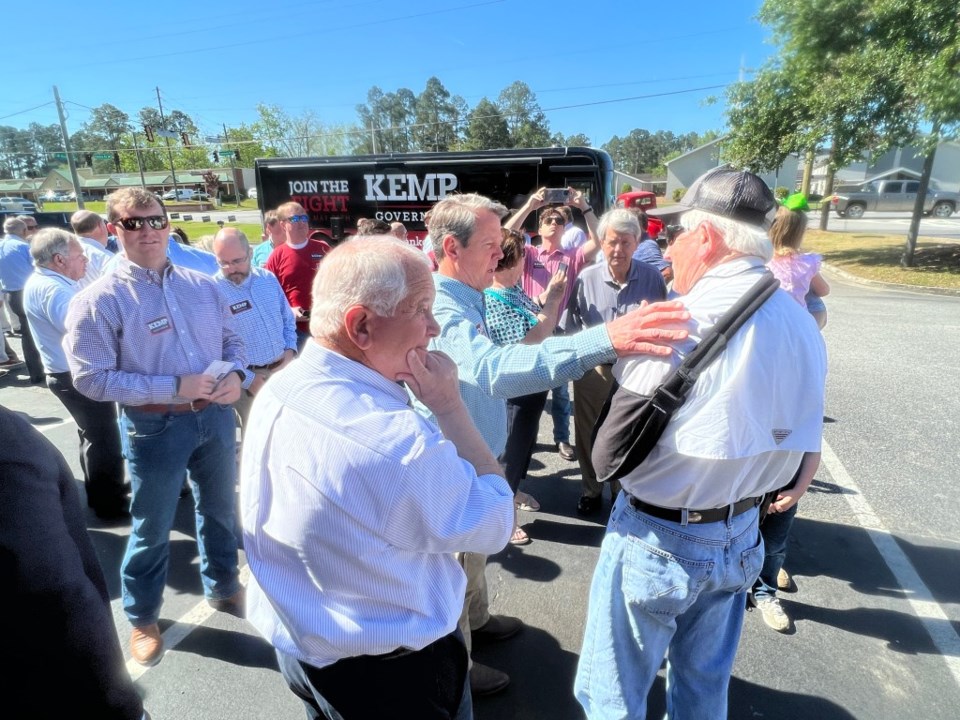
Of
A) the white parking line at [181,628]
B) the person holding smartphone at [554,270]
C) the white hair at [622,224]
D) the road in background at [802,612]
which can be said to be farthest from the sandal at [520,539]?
the white hair at [622,224]

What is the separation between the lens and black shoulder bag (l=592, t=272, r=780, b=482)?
4.62ft

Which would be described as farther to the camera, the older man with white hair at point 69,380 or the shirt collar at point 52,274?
the shirt collar at point 52,274

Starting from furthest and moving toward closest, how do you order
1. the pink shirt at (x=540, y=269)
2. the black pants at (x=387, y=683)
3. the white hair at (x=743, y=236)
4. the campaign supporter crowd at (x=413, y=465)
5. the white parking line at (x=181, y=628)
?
1. the pink shirt at (x=540, y=269)
2. the white parking line at (x=181, y=628)
3. the white hair at (x=743, y=236)
4. the black pants at (x=387, y=683)
5. the campaign supporter crowd at (x=413, y=465)

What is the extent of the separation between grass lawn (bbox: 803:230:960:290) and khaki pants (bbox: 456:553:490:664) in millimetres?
14209

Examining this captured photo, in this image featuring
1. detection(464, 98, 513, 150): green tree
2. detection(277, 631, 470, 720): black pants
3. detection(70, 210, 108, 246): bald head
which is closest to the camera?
detection(277, 631, 470, 720): black pants

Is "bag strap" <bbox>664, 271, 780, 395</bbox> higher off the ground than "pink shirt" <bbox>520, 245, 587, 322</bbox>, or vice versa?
"bag strap" <bbox>664, 271, 780, 395</bbox>

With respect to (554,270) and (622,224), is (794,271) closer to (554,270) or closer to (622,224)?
(622,224)

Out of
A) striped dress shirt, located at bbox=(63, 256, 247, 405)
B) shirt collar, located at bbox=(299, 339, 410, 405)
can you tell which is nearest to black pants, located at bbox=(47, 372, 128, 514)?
striped dress shirt, located at bbox=(63, 256, 247, 405)

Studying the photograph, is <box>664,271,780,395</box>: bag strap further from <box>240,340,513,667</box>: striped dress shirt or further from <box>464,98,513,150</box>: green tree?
<box>464,98,513,150</box>: green tree

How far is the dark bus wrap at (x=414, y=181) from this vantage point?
8.80 m

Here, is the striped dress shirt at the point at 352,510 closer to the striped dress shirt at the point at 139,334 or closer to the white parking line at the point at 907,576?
the striped dress shirt at the point at 139,334

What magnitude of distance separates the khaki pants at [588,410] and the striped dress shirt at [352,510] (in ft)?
8.42

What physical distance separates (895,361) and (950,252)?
12.6m

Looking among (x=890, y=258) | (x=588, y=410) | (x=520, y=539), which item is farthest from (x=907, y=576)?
(x=890, y=258)
